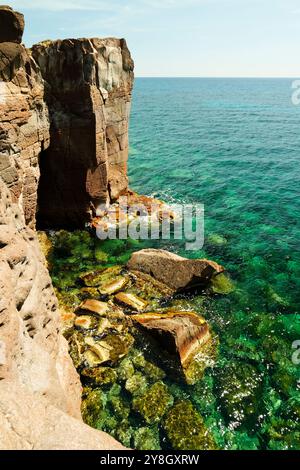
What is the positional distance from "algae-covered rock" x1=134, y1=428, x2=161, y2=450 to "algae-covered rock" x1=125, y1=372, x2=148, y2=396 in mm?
1653

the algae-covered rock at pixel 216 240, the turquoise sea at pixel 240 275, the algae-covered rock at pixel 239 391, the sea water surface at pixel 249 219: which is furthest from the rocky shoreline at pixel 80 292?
the algae-covered rock at pixel 216 240

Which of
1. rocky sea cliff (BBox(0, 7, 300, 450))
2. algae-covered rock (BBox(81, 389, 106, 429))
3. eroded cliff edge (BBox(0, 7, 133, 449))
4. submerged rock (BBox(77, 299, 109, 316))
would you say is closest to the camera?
eroded cliff edge (BBox(0, 7, 133, 449))

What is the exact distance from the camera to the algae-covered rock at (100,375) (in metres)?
15.2

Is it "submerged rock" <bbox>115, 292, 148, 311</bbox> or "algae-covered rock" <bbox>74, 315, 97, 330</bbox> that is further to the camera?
"submerged rock" <bbox>115, 292, 148, 311</bbox>

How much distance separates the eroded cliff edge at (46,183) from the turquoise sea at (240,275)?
4087mm

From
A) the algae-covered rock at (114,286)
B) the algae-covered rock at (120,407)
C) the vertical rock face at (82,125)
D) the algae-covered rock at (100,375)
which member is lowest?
the algae-covered rock at (120,407)

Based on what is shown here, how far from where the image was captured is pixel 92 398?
1448 centimetres

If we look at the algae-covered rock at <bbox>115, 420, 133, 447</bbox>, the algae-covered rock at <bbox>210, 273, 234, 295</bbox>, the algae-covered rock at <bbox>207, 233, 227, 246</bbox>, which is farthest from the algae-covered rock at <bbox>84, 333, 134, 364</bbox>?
the algae-covered rock at <bbox>207, 233, 227, 246</bbox>

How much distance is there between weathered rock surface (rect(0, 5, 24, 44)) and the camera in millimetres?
16625

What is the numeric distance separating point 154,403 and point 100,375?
9.30 ft

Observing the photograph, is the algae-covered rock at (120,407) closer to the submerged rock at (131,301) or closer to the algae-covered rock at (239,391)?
the algae-covered rock at (239,391)

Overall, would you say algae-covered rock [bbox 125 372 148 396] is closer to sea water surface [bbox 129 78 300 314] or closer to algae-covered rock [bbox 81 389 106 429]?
algae-covered rock [bbox 81 389 106 429]

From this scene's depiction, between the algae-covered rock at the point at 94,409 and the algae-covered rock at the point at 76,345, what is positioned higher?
the algae-covered rock at the point at 76,345
